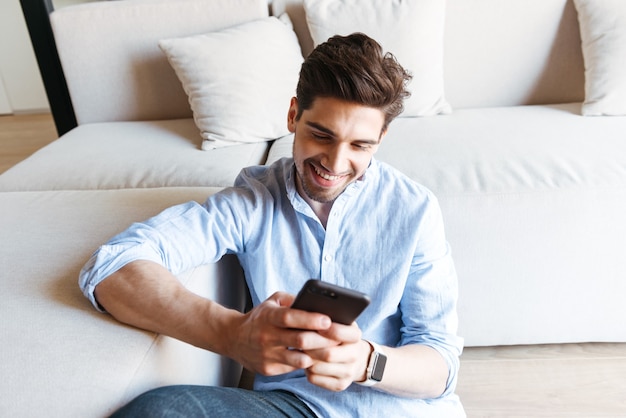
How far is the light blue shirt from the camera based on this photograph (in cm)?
88

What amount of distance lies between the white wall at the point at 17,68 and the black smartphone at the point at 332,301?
407cm

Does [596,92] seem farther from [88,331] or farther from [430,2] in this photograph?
[88,331]

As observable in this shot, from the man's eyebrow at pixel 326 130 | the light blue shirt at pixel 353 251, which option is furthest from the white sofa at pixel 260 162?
the man's eyebrow at pixel 326 130

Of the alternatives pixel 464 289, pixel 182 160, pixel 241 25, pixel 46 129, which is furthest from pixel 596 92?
pixel 46 129

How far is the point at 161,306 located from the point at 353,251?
0.36m

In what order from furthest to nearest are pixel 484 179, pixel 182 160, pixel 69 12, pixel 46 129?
pixel 46 129, pixel 69 12, pixel 182 160, pixel 484 179

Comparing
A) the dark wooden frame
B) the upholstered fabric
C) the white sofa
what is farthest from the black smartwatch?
the dark wooden frame

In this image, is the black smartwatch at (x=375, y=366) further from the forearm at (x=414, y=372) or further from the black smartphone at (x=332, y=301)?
the black smartphone at (x=332, y=301)

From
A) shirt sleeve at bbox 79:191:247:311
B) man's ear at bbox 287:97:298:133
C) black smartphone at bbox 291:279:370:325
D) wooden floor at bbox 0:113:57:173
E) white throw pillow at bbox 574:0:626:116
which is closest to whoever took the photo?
black smartphone at bbox 291:279:370:325

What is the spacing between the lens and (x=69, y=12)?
1.80 metres

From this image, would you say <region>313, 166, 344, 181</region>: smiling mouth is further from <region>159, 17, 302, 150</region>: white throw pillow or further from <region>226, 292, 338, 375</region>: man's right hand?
<region>159, 17, 302, 150</region>: white throw pillow

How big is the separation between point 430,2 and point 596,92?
0.61 meters

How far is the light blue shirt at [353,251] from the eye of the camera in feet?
2.90

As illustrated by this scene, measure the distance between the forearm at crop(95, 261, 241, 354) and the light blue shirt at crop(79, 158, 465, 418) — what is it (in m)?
0.06
